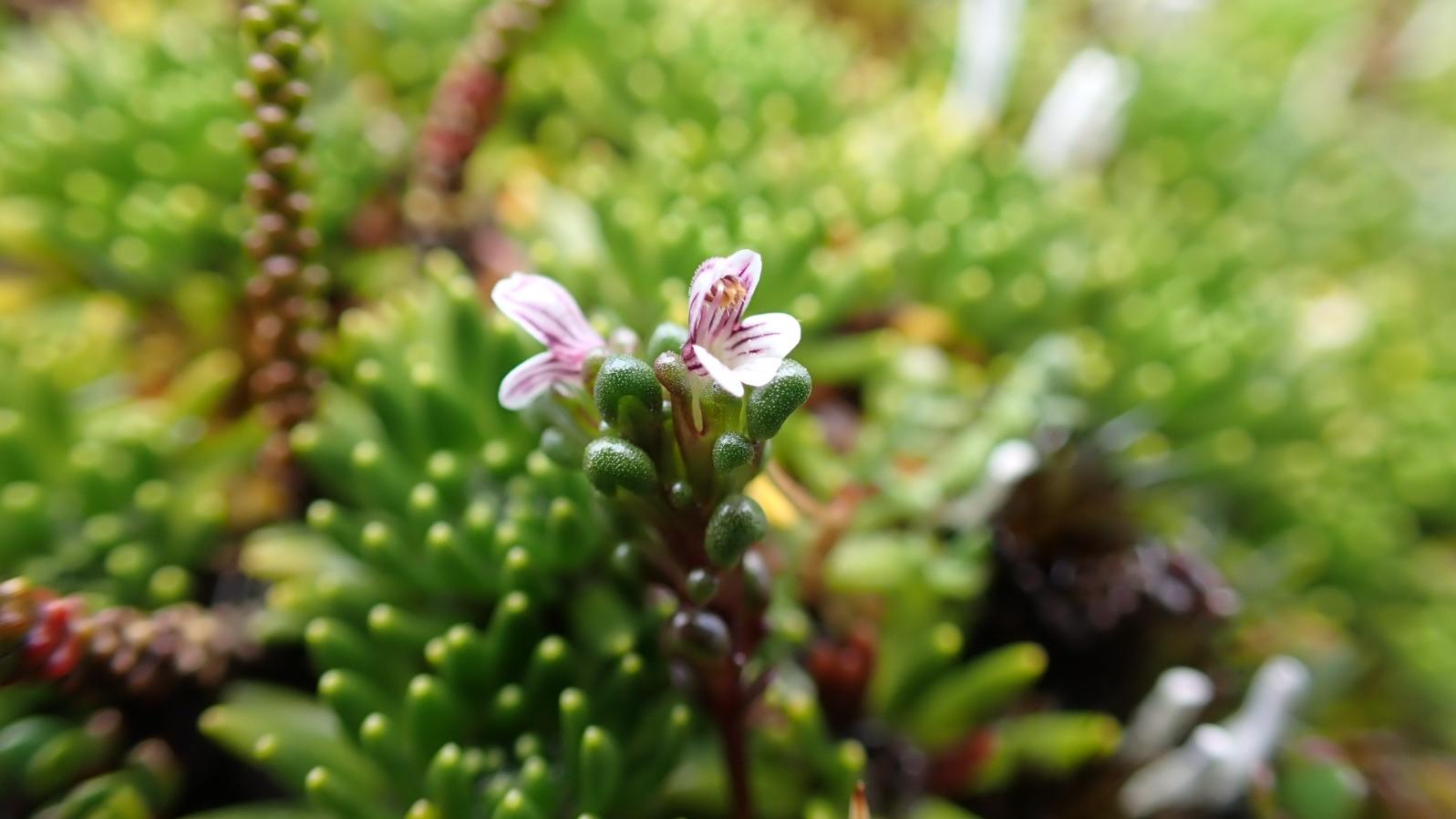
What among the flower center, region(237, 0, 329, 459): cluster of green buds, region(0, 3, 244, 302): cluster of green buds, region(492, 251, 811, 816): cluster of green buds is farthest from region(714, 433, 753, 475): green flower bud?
region(0, 3, 244, 302): cluster of green buds

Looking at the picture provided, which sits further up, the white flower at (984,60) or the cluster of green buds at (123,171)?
the cluster of green buds at (123,171)

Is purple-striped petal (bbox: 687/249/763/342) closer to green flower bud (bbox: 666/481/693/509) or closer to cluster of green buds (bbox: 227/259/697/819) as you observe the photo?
green flower bud (bbox: 666/481/693/509)

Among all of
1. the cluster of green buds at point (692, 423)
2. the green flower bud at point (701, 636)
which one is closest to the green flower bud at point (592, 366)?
the cluster of green buds at point (692, 423)

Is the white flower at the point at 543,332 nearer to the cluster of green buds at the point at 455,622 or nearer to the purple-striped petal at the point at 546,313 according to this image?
the purple-striped petal at the point at 546,313

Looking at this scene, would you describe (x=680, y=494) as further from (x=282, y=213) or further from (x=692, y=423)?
(x=282, y=213)

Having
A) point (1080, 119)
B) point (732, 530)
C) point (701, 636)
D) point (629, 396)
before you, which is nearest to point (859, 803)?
point (701, 636)

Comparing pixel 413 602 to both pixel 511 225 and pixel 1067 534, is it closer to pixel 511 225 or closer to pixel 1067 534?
pixel 511 225

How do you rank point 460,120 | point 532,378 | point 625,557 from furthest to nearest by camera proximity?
point 460,120 < point 625,557 < point 532,378
